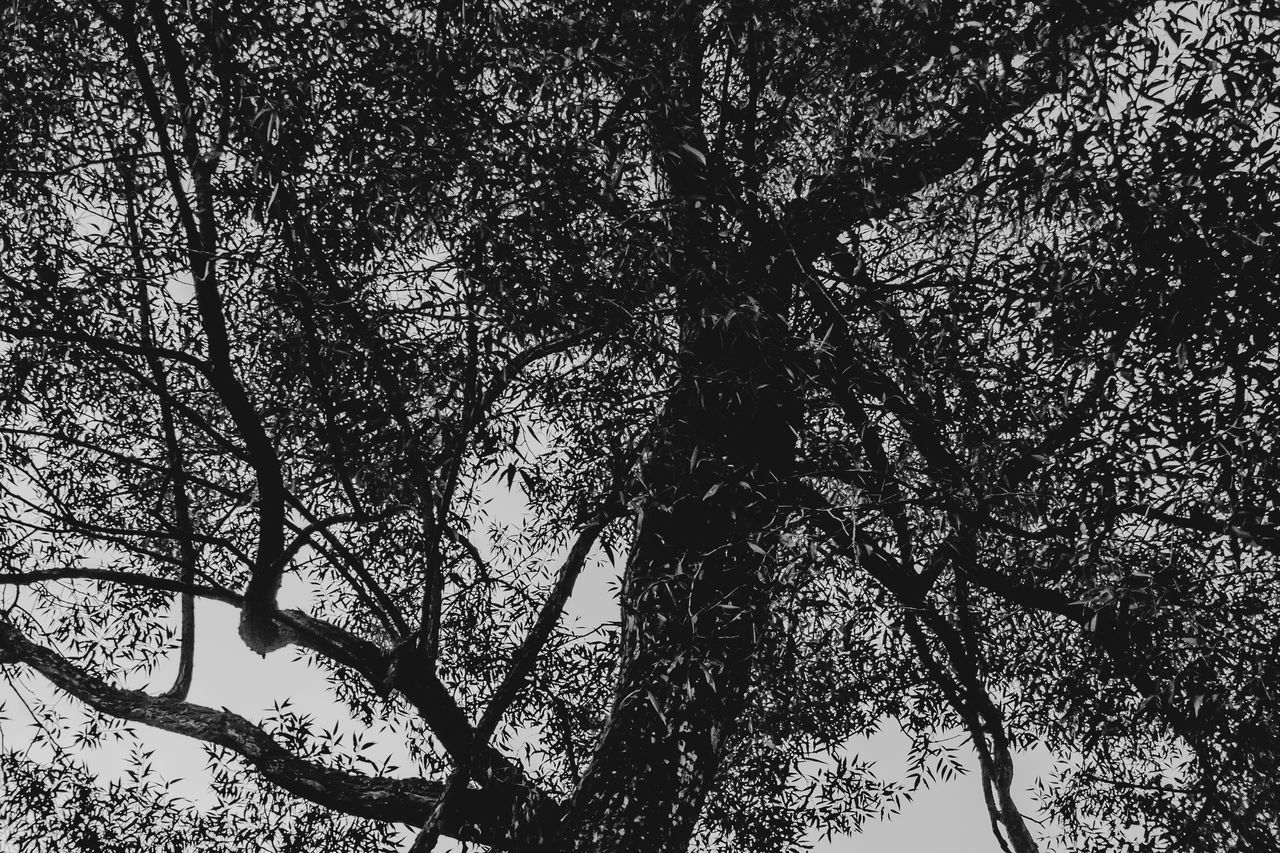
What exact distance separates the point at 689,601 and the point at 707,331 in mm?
1547

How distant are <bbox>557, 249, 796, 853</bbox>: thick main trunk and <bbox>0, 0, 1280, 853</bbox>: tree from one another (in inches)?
0.9

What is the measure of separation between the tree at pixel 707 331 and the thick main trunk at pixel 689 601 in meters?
0.02

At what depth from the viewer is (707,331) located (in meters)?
6.16

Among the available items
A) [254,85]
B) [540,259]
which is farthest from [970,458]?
[254,85]

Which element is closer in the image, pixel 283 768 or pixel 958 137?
pixel 958 137

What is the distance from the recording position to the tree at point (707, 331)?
4.88m

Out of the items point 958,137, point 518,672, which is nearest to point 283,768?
point 518,672

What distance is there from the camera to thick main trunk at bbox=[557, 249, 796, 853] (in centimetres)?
583

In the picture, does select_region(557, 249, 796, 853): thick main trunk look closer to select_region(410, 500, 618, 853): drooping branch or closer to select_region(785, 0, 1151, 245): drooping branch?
select_region(410, 500, 618, 853): drooping branch

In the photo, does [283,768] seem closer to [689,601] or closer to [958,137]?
[689,601]

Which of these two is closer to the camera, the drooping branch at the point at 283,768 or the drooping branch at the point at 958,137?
the drooping branch at the point at 958,137

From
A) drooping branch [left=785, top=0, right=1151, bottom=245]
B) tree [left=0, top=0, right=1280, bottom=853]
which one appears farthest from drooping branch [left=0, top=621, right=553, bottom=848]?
drooping branch [left=785, top=0, right=1151, bottom=245]

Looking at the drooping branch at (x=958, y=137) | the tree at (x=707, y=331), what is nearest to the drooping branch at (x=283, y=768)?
the tree at (x=707, y=331)

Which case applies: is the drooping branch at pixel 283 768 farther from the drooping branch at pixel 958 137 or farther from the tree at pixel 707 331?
the drooping branch at pixel 958 137
